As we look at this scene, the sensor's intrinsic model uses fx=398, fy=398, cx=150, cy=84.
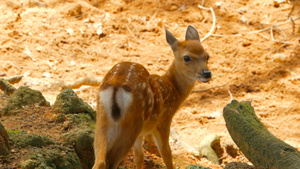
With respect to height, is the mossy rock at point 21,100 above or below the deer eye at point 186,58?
below

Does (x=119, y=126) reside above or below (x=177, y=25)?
above

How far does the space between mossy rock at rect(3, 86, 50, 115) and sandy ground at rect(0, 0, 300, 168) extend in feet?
6.37

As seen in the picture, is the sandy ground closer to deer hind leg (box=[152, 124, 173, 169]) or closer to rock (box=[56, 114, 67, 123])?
deer hind leg (box=[152, 124, 173, 169])

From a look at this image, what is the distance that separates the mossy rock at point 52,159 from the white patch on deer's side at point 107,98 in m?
0.79

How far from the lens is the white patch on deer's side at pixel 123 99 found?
3775 mm

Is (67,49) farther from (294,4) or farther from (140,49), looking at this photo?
(294,4)

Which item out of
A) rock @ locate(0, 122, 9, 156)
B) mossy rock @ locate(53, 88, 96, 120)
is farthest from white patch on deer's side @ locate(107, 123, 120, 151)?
mossy rock @ locate(53, 88, 96, 120)

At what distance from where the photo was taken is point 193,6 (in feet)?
37.4

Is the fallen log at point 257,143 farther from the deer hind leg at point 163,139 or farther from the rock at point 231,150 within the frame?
the rock at point 231,150

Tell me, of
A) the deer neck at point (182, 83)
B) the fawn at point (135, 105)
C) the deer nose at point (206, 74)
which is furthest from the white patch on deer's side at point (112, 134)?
the deer neck at point (182, 83)

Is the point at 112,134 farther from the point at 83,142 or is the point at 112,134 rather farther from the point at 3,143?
the point at 3,143

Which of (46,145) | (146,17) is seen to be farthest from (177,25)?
(46,145)

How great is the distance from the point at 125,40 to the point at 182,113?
9.26ft

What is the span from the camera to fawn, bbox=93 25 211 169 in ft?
Answer: 12.3
